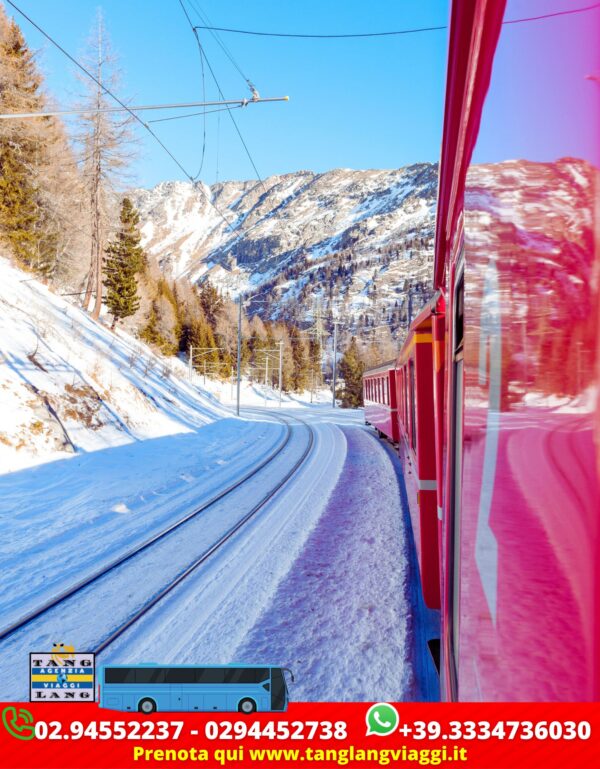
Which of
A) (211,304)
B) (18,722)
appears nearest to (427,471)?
(18,722)

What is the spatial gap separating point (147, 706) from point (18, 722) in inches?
16.5

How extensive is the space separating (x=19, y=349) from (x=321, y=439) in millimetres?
9875

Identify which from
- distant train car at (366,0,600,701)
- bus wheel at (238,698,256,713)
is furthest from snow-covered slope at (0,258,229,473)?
distant train car at (366,0,600,701)

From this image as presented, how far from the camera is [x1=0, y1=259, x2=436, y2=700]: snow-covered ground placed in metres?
3.47

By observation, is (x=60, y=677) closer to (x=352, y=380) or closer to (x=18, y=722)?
(x=18, y=722)

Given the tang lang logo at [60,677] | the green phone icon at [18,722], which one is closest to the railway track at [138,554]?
the tang lang logo at [60,677]

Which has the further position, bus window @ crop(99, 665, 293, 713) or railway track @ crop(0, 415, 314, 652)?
railway track @ crop(0, 415, 314, 652)

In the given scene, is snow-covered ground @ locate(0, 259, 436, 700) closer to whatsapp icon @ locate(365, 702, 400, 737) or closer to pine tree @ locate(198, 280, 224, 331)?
whatsapp icon @ locate(365, 702, 400, 737)

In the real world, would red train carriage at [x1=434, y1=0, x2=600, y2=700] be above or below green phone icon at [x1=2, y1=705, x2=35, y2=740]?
above

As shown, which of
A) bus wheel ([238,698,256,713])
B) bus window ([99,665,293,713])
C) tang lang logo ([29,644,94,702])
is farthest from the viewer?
tang lang logo ([29,644,94,702])

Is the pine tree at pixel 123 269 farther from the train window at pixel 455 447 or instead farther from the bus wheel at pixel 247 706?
the bus wheel at pixel 247 706

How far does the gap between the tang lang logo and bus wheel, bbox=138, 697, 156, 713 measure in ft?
0.89

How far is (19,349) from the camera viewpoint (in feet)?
34.7

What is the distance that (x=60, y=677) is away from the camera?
1.85 m
